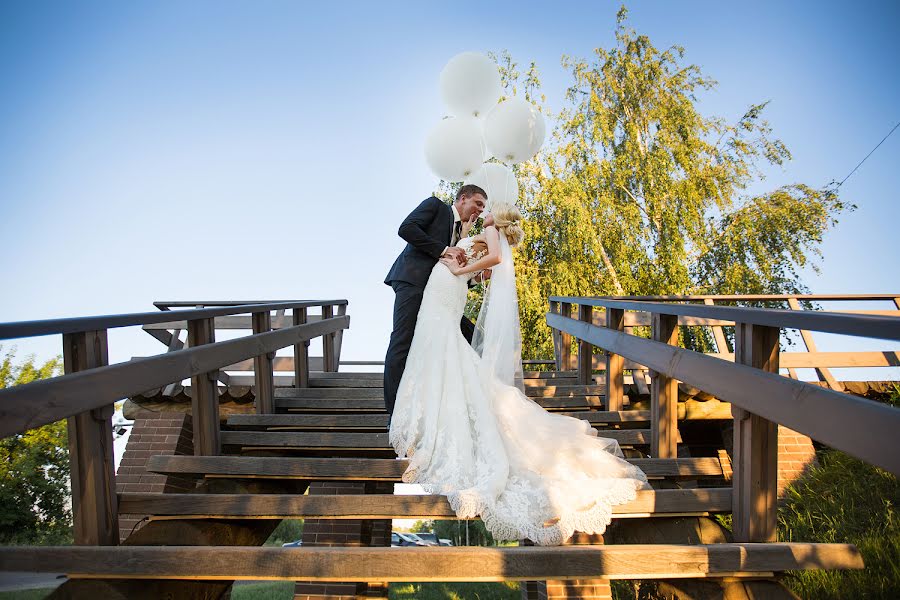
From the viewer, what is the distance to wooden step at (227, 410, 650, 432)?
490 centimetres

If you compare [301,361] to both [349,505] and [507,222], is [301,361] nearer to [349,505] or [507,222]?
[507,222]

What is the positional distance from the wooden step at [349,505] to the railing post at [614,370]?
6.30 feet

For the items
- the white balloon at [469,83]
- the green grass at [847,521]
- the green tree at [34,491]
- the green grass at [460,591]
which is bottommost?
the green grass at [460,591]

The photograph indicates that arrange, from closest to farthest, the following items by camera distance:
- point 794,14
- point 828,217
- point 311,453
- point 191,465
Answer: point 191,465 < point 311,453 < point 828,217 < point 794,14

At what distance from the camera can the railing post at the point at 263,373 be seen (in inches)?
204

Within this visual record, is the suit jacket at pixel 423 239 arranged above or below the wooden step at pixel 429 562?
above

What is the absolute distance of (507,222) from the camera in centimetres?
460

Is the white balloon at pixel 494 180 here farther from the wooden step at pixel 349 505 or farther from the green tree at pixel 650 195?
the green tree at pixel 650 195

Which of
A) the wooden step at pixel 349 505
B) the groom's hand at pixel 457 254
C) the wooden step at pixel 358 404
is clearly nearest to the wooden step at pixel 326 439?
the wooden step at pixel 358 404

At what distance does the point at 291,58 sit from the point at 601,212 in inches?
316

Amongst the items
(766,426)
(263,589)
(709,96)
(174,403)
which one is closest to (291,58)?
(174,403)

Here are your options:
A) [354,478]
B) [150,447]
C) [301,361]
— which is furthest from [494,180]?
[150,447]

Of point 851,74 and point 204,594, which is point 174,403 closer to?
point 204,594

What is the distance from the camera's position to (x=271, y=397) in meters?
5.41
